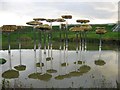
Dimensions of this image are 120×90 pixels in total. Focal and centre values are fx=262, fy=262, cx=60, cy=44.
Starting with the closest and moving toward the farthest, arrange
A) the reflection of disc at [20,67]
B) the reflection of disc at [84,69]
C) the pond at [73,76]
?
the pond at [73,76] → the reflection of disc at [84,69] → the reflection of disc at [20,67]

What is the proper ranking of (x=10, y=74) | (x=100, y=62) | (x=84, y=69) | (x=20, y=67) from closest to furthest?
(x=10, y=74)
(x=84, y=69)
(x=20, y=67)
(x=100, y=62)

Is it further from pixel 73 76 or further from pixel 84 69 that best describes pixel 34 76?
pixel 84 69

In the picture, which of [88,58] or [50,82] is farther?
[88,58]

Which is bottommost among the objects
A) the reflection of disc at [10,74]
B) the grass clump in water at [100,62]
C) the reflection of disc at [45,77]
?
the reflection of disc at [45,77]

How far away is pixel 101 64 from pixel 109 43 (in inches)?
339

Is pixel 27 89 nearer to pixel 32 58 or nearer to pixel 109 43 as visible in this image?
pixel 32 58

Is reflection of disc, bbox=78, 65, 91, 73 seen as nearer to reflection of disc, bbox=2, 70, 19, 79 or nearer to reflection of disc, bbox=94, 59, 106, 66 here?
reflection of disc, bbox=94, 59, 106, 66

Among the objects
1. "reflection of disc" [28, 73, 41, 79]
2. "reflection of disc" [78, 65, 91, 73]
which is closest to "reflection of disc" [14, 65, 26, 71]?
"reflection of disc" [28, 73, 41, 79]

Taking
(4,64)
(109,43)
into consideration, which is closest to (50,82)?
(4,64)

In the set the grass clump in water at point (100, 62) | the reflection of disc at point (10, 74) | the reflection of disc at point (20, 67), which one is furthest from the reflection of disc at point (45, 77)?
the grass clump in water at point (100, 62)

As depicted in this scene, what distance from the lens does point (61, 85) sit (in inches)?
339

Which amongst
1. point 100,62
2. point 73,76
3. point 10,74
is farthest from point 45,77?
point 100,62

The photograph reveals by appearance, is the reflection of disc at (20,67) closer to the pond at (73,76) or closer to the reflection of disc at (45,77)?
the pond at (73,76)

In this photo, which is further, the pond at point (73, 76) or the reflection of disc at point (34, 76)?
the reflection of disc at point (34, 76)
